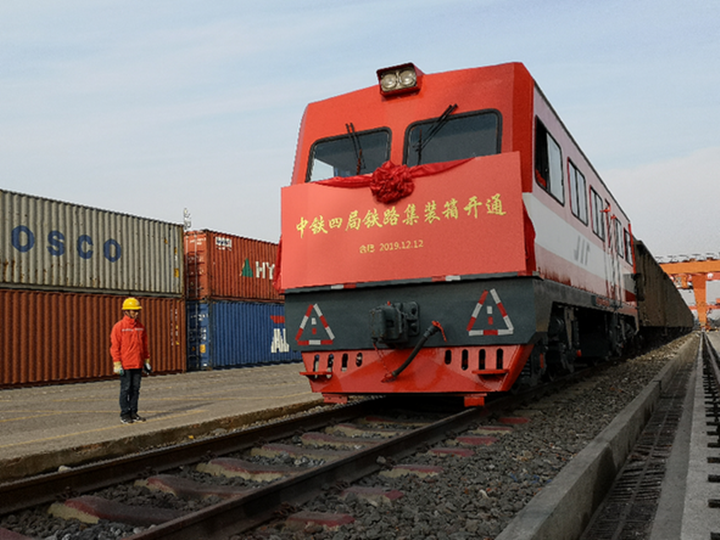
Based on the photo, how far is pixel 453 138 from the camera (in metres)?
6.65

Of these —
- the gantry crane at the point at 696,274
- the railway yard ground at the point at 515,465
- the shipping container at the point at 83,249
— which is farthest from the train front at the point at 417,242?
the gantry crane at the point at 696,274

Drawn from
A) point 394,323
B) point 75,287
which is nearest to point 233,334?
point 75,287

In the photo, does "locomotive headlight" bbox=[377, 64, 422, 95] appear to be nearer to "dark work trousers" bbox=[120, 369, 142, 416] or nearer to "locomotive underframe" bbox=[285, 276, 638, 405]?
"locomotive underframe" bbox=[285, 276, 638, 405]

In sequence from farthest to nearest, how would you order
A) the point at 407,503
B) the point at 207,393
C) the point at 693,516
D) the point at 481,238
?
the point at 207,393, the point at 481,238, the point at 407,503, the point at 693,516

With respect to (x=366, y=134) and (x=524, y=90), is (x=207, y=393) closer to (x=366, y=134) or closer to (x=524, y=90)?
(x=366, y=134)

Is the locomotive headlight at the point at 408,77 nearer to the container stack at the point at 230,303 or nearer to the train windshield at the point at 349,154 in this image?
the train windshield at the point at 349,154

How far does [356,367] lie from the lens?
6723 millimetres

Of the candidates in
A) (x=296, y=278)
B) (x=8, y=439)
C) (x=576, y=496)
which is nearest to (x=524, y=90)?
(x=296, y=278)

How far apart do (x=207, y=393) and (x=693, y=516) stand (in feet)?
30.1

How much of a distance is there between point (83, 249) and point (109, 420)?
1128 centimetres

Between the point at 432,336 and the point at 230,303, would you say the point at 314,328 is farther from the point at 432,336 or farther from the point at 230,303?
the point at 230,303

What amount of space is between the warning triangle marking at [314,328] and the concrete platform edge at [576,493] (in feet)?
9.66

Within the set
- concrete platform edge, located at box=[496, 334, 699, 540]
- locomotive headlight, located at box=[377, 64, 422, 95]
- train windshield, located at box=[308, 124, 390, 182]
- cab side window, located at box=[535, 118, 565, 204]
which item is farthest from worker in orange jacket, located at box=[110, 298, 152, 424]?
concrete platform edge, located at box=[496, 334, 699, 540]

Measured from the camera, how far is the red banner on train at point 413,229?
240 inches
